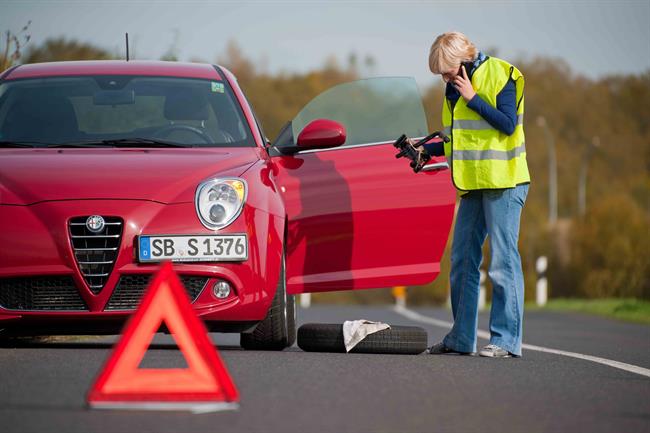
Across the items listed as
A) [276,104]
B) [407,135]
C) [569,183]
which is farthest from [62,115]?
[569,183]

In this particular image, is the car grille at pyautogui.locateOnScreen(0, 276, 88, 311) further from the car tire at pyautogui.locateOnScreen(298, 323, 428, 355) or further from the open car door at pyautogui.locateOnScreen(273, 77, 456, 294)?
the car tire at pyautogui.locateOnScreen(298, 323, 428, 355)

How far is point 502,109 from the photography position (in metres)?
8.66

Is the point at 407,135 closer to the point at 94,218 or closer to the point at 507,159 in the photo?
the point at 507,159

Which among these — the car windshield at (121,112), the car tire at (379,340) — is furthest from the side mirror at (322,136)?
the car tire at (379,340)

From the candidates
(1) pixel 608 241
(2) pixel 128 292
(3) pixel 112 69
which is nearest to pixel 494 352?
(2) pixel 128 292

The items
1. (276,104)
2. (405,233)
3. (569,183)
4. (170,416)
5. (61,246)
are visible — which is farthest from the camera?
(569,183)

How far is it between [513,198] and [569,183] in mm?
70965

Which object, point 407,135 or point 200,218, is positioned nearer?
point 200,218

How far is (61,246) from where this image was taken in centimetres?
757

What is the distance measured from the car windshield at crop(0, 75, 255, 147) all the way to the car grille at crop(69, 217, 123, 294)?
104 cm

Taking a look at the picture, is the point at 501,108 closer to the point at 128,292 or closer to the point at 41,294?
the point at 128,292

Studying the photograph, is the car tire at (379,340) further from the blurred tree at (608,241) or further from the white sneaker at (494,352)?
the blurred tree at (608,241)

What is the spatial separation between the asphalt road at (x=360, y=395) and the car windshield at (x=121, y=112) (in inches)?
53.5

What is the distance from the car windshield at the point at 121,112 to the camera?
872 centimetres
